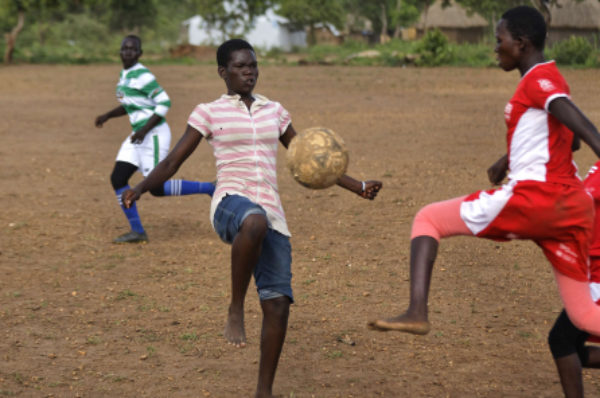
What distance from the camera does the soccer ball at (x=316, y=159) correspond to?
387 centimetres

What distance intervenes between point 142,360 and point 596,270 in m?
2.71

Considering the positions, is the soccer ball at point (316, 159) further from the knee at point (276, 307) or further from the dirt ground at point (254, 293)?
the dirt ground at point (254, 293)

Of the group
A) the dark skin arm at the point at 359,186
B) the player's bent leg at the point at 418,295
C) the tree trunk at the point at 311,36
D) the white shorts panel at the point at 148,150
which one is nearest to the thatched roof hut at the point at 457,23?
the tree trunk at the point at 311,36

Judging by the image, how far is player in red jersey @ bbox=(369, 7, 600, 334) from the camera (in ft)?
10.9

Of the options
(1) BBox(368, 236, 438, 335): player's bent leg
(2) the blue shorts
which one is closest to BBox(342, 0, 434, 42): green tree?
(2) the blue shorts

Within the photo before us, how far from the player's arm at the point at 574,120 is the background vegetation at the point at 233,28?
24081mm

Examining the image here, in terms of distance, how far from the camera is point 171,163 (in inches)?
163

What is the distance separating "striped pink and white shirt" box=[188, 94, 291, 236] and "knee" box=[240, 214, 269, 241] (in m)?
0.20

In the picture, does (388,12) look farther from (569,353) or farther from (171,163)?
(569,353)

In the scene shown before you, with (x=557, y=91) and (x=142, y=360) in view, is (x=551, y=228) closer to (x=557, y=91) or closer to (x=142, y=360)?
(x=557, y=91)

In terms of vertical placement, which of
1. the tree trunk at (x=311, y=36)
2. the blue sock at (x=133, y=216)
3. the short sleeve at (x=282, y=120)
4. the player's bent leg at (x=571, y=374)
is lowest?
the blue sock at (x=133, y=216)

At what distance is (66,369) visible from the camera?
462cm

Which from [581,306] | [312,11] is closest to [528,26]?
[581,306]

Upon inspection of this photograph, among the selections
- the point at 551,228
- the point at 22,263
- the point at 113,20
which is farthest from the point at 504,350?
the point at 113,20
